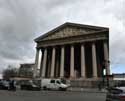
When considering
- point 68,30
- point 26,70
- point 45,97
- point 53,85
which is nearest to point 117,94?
point 45,97

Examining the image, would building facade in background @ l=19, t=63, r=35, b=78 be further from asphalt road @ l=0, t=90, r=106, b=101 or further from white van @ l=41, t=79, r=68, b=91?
asphalt road @ l=0, t=90, r=106, b=101

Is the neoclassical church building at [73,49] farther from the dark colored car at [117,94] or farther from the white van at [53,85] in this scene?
the dark colored car at [117,94]

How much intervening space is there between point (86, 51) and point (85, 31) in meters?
11.0

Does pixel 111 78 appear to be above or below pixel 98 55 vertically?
below

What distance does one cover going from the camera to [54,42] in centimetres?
7669

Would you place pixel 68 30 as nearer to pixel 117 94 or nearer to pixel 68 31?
pixel 68 31

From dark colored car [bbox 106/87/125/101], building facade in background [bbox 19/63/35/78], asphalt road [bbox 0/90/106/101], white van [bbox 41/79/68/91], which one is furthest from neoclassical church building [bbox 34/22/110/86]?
building facade in background [bbox 19/63/35/78]

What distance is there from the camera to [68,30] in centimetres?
7431

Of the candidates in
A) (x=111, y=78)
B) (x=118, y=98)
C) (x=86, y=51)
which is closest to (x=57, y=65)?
(x=86, y=51)

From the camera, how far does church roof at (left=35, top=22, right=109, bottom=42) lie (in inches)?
2731

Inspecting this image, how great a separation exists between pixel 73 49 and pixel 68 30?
6.80m

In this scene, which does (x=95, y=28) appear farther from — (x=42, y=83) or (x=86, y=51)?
(x=42, y=83)

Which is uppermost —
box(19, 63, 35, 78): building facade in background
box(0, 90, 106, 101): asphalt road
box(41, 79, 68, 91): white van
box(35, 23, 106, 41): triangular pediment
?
box(35, 23, 106, 41): triangular pediment

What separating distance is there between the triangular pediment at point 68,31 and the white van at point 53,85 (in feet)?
89.7
